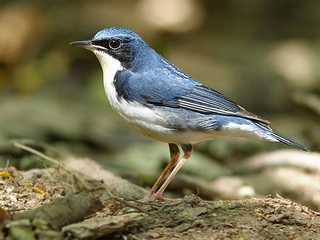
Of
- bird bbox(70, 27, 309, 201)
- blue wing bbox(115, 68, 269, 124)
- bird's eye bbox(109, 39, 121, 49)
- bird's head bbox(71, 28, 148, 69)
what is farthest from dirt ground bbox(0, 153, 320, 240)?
bird's eye bbox(109, 39, 121, 49)

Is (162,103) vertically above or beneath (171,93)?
beneath

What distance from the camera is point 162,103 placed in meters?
5.58

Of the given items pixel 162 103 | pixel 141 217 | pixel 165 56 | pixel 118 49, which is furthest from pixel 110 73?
pixel 165 56

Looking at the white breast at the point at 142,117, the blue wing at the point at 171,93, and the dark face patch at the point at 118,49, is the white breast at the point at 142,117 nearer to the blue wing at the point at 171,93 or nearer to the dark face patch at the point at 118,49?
the blue wing at the point at 171,93

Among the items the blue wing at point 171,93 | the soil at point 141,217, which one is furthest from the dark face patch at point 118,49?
the soil at point 141,217

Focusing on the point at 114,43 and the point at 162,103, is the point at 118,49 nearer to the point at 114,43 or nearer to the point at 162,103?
the point at 114,43

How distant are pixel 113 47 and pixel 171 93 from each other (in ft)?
2.64

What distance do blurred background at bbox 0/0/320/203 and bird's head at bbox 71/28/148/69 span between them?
6.29 feet

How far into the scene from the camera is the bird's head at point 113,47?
587 centimetres

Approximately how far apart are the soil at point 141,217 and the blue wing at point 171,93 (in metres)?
0.97

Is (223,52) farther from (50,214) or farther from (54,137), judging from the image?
(50,214)

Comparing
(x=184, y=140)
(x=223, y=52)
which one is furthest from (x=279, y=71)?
(x=184, y=140)

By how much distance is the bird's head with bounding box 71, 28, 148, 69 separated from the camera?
587 centimetres

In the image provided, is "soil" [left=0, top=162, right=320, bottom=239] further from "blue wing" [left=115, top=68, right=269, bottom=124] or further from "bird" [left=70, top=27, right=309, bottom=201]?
"blue wing" [left=115, top=68, right=269, bottom=124]
